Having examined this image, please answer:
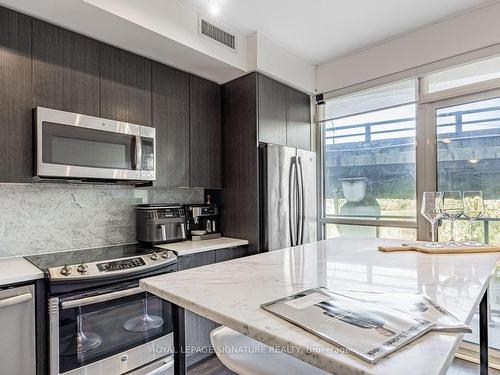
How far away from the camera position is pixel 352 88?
3.12m

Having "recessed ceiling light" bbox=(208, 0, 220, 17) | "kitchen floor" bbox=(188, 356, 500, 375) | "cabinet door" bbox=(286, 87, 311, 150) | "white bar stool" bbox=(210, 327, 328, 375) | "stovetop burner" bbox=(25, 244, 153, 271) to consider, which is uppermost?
"recessed ceiling light" bbox=(208, 0, 220, 17)

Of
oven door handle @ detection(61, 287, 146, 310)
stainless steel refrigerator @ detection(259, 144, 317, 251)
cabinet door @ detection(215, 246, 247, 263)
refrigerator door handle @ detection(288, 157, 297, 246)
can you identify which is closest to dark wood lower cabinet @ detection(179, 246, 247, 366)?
cabinet door @ detection(215, 246, 247, 263)

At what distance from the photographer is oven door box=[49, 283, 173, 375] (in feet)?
5.34

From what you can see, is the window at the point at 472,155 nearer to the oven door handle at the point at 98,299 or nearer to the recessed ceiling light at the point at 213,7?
the recessed ceiling light at the point at 213,7

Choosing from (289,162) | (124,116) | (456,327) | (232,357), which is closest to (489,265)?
(456,327)

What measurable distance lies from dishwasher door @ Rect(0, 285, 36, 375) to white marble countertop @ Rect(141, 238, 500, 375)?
950 millimetres

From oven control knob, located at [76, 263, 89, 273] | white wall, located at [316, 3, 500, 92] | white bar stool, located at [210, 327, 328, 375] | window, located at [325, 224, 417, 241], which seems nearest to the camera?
white bar stool, located at [210, 327, 328, 375]

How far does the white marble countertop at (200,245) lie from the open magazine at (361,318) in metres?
1.53

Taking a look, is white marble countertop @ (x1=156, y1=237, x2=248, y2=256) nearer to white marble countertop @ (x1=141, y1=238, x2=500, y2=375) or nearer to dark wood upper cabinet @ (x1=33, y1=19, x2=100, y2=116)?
white marble countertop @ (x1=141, y1=238, x2=500, y2=375)

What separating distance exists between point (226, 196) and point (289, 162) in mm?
686

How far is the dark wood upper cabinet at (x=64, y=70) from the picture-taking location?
1.88 meters

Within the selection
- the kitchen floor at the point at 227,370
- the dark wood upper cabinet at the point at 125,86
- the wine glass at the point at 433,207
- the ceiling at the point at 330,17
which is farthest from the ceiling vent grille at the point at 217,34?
the kitchen floor at the point at 227,370

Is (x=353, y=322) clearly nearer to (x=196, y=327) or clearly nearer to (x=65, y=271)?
(x=65, y=271)

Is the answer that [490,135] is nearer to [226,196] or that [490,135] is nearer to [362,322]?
[226,196]
